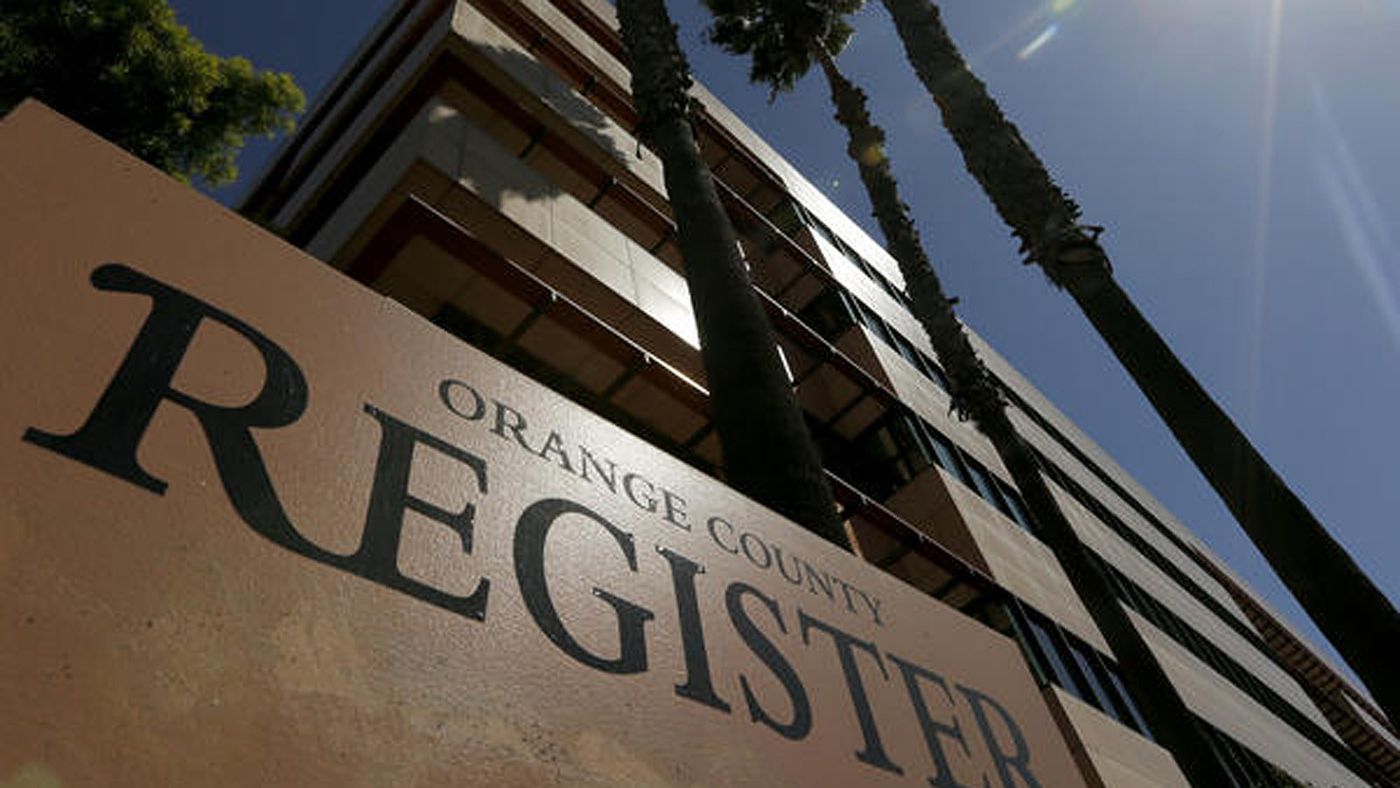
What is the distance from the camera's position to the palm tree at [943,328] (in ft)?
35.9

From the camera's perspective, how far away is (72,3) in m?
10.5

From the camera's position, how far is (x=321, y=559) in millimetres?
1960

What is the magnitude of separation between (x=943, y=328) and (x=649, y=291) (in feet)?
16.7

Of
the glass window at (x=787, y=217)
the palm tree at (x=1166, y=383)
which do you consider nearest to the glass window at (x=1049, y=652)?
the palm tree at (x=1166, y=383)

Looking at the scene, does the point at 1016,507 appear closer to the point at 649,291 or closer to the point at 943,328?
the point at 943,328

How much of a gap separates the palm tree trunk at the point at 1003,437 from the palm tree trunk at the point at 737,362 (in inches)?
274

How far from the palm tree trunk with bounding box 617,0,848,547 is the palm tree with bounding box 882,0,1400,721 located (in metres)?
2.71

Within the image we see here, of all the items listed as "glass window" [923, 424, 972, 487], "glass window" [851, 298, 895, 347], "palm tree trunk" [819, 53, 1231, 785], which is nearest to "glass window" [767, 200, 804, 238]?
"glass window" [851, 298, 895, 347]

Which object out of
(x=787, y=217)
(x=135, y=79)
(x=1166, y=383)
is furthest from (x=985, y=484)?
(x=135, y=79)

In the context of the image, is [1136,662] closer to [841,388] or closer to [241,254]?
[841,388]

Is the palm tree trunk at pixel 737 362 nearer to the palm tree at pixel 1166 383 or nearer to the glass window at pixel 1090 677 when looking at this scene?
the palm tree at pixel 1166 383

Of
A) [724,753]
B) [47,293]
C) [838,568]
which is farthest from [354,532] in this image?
[838,568]

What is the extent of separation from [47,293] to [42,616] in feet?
2.58

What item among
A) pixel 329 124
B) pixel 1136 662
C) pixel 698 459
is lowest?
pixel 329 124
